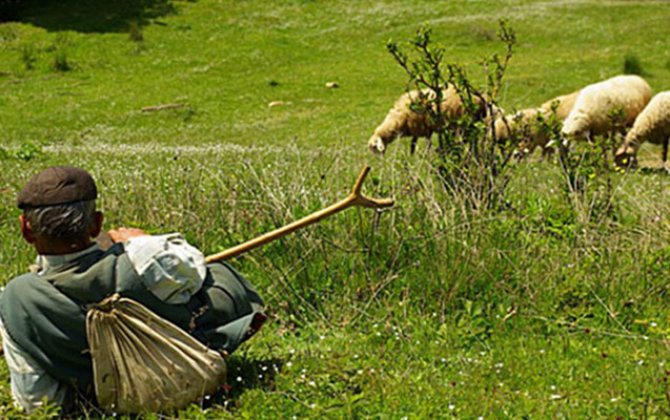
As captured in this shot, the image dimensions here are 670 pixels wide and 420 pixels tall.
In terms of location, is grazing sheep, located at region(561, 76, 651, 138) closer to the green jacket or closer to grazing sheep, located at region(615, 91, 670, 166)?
grazing sheep, located at region(615, 91, 670, 166)

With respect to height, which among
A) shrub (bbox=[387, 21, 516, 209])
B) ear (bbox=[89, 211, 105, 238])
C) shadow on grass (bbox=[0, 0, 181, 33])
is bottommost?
shadow on grass (bbox=[0, 0, 181, 33])

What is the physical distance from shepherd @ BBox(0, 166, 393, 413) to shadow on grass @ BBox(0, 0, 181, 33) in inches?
1358

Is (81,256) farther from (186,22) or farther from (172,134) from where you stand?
(186,22)

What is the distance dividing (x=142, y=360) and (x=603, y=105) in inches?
697

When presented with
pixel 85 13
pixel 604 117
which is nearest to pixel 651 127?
pixel 604 117

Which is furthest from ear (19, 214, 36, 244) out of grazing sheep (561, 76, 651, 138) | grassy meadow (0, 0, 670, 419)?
grazing sheep (561, 76, 651, 138)

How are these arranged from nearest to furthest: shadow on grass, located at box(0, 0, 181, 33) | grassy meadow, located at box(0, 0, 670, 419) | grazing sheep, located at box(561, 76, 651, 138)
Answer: grassy meadow, located at box(0, 0, 670, 419), grazing sheep, located at box(561, 76, 651, 138), shadow on grass, located at box(0, 0, 181, 33)

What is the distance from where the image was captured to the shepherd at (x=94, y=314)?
412cm

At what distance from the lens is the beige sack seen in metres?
4.11

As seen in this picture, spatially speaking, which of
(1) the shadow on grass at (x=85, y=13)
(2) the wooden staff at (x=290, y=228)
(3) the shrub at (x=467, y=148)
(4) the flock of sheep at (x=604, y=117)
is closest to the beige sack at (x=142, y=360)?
(2) the wooden staff at (x=290, y=228)

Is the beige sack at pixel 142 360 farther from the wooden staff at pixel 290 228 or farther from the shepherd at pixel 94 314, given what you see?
the wooden staff at pixel 290 228

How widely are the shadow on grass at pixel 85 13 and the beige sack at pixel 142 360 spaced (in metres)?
34.7

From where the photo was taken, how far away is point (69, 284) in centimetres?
414

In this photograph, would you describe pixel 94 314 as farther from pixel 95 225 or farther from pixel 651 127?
pixel 651 127
